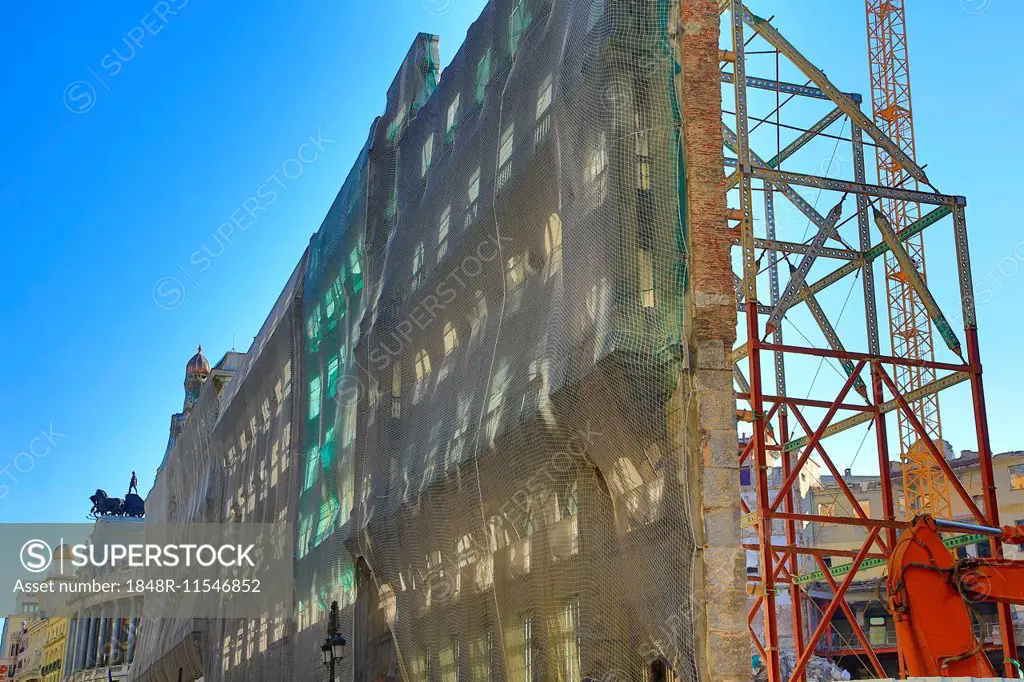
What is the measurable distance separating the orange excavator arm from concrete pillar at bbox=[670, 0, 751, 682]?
358 cm

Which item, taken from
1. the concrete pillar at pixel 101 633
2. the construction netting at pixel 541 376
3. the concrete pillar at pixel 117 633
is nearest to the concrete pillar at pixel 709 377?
the construction netting at pixel 541 376

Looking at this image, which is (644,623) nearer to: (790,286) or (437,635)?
(437,635)

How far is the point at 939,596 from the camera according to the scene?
41.9 feet

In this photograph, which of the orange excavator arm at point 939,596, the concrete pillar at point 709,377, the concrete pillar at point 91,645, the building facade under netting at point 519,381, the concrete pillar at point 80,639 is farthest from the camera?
→ the concrete pillar at point 80,639

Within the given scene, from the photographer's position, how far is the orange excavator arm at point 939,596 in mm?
12406

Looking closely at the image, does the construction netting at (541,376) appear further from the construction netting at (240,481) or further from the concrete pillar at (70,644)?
the concrete pillar at (70,644)

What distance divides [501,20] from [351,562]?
890 centimetres

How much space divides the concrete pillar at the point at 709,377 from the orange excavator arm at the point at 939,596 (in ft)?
11.8

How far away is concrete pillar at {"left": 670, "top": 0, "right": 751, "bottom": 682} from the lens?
995cm

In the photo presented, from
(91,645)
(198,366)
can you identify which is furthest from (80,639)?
(198,366)

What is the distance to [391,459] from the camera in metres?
17.2

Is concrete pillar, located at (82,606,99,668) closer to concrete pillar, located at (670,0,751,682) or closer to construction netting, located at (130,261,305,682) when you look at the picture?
construction netting, located at (130,261,305,682)

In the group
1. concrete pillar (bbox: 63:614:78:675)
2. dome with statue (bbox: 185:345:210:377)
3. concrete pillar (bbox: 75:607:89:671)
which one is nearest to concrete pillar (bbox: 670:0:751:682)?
dome with statue (bbox: 185:345:210:377)

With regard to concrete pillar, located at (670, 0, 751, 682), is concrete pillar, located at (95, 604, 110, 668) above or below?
above
